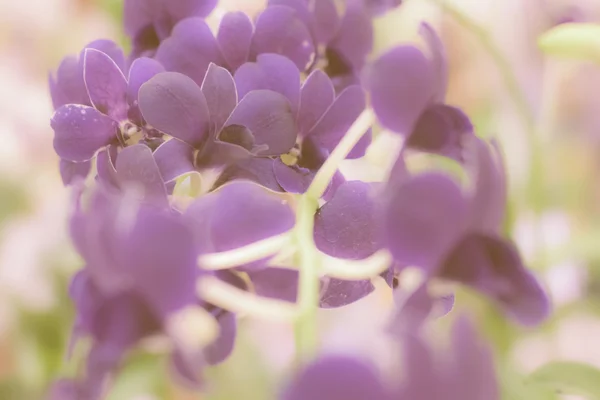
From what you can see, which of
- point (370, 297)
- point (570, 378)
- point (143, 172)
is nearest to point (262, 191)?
point (143, 172)

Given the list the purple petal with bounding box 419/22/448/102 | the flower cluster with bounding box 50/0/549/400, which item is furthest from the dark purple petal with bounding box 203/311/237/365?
the purple petal with bounding box 419/22/448/102

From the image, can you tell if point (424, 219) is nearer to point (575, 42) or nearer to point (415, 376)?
point (415, 376)

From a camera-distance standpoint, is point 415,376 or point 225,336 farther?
point 225,336

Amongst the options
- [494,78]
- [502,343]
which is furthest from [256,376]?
[494,78]

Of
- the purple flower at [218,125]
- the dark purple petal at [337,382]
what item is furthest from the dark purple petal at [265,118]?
the dark purple petal at [337,382]

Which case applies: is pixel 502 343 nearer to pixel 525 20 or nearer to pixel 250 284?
pixel 250 284
